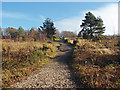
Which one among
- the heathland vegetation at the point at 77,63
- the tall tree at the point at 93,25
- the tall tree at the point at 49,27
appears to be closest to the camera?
the heathland vegetation at the point at 77,63

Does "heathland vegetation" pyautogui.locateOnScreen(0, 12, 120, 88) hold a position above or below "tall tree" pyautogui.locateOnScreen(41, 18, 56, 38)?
below

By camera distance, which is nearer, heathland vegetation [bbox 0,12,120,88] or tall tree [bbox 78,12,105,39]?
heathland vegetation [bbox 0,12,120,88]

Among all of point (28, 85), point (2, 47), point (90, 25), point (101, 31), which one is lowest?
point (28, 85)

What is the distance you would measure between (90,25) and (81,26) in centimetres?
282

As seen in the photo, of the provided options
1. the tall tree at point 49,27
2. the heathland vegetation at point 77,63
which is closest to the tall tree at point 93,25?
the heathland vegetation at point 77,63

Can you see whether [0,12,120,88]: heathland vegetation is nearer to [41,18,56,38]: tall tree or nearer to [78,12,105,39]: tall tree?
[78,12,105,39]: tall tree

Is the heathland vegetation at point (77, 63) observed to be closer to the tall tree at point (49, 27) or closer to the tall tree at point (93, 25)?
the tall tree at point (93, 25)

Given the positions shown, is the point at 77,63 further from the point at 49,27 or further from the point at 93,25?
the point at 49,27

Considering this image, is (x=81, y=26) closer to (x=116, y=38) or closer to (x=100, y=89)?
(x=116, y=38)

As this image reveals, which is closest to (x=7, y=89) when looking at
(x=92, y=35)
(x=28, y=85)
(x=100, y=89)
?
(x=28, y=85)

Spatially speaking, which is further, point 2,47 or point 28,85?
point 2,47

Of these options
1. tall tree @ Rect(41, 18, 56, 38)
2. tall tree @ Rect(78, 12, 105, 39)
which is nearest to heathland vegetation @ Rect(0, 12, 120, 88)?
tall tree @ Rect(78, 12, 105, 39)

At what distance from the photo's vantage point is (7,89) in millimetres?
3779

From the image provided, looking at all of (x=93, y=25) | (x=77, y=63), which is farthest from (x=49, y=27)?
Answer: (x=77, y=63)
